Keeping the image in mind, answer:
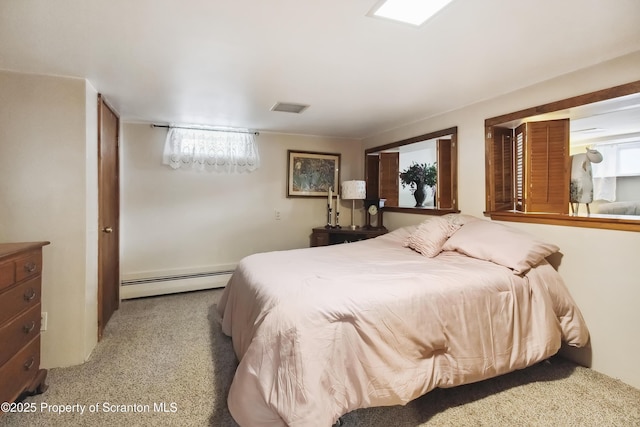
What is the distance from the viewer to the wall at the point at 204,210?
3460mm

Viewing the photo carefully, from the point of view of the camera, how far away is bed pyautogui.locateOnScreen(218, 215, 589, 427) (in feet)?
4.28

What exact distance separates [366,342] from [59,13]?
2.17m

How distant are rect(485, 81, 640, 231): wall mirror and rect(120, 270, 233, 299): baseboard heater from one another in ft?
10.6

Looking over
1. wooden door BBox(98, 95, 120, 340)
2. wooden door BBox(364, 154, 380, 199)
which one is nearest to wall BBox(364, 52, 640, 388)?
wooden door BBox(364, 154, 380, 199)

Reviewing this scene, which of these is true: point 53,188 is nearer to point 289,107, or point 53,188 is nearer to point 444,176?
point 289,107

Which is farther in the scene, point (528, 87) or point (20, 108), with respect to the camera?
point (528, 87)

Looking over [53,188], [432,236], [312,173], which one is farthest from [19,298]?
[312,173]

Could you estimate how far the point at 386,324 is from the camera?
4.85 feet

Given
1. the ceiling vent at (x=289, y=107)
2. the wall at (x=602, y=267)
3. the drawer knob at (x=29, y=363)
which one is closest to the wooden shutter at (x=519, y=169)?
the wall at (x=602, y=267)

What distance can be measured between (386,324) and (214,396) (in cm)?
113

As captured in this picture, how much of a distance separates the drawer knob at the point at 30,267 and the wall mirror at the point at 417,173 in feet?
10.9

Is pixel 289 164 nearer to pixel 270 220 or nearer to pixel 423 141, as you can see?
pixel 270 220

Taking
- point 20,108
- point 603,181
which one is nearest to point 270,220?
point 20,108

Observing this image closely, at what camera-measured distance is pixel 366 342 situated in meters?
1.43
